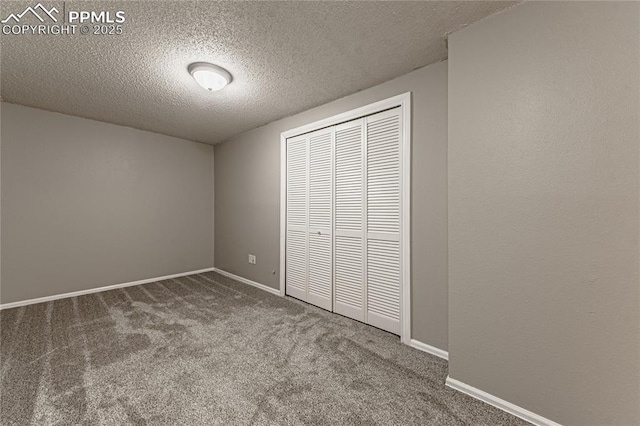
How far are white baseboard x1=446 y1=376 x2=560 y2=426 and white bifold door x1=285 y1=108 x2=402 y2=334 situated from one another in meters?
0.70

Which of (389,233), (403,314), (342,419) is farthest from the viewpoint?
(389,233)

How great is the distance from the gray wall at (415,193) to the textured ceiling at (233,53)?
166mm

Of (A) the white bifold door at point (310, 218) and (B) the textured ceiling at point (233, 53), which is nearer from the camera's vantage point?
(B) the textured ceiling at point (233, 53)

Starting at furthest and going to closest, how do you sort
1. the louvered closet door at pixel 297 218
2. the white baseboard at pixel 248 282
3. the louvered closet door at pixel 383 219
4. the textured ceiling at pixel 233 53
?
the white baseboard at pixel 248 282 < the louvered closet door at pixel 297 218 < the louvered closet door at pixel 383 219 < the textured ceiling at pixel 233 53

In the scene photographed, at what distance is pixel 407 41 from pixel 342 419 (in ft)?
8.15

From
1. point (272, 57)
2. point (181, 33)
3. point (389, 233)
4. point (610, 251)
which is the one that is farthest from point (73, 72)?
point (610, 251)

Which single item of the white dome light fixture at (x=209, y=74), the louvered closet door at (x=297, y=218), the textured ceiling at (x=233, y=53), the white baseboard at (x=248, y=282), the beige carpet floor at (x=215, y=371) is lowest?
the beige carpet floor at (x=215, y=371)

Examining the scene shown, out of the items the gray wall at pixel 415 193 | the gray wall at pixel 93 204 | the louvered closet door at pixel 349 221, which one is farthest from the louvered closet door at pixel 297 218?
the gray wall at pixel 93 204

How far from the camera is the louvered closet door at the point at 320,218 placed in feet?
9.71

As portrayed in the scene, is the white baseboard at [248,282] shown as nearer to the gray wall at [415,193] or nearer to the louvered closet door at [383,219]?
the gray wall at [415,193]

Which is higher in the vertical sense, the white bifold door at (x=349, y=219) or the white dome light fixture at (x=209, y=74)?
the white dome light fixture at (x=209, y=74)

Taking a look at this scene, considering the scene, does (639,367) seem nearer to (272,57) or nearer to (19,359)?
(272,57)

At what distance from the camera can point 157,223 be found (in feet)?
13.7

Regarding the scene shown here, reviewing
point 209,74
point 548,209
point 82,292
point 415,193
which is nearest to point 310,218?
point 415,193
